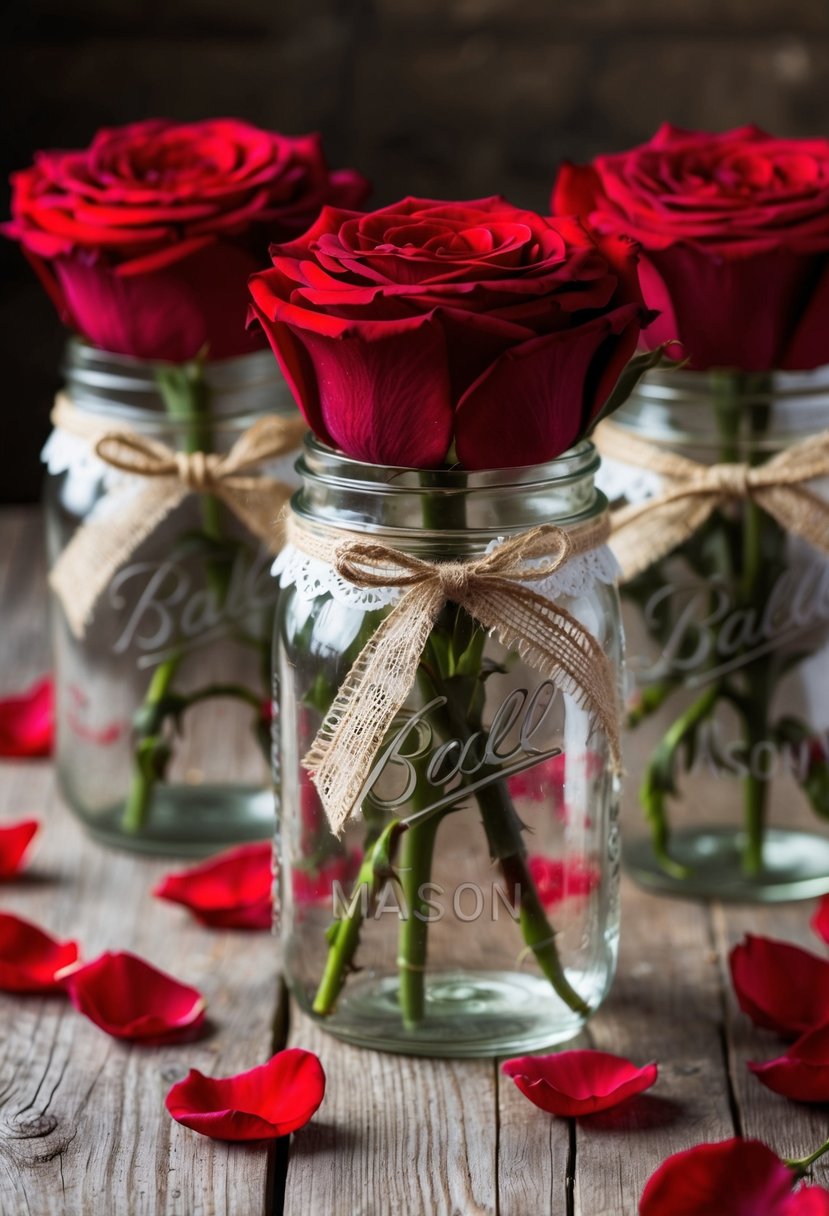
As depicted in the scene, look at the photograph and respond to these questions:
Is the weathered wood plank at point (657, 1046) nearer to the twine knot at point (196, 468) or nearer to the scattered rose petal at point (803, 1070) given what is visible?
the scattered rose petal at point (803, 1070)

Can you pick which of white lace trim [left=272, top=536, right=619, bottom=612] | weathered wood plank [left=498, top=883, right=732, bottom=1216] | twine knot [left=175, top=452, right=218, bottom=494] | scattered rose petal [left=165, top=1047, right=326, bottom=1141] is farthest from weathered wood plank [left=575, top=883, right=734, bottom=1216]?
twine knot [left=175, top=452, right=218, bottom=494]

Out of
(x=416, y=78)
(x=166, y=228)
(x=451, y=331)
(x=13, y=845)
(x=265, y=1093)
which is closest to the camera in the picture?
(x=451, y=331)

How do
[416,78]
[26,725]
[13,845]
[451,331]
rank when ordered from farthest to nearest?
[416,78] < [26,725] < [13,845] < [451,331]

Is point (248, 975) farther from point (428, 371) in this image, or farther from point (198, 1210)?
point (428, 371)

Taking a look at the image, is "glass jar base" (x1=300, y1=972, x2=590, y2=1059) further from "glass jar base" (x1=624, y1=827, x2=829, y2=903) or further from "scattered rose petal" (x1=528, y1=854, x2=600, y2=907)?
"glass jar base" (x1=624, y1=827, x2=829, y2=903)

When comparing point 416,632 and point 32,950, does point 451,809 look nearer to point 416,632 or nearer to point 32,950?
point 416,632

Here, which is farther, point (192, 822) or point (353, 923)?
point (192, 822)

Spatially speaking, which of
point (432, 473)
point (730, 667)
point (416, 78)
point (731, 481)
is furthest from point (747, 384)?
point (416, 78)

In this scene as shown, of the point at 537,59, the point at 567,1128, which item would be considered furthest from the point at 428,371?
the point at 537,59

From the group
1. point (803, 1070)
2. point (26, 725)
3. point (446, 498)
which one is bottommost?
point (26, 725)
